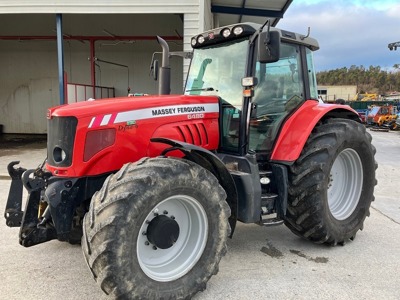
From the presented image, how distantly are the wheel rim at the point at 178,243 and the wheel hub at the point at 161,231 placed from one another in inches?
0.7

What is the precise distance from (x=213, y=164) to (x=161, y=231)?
706mm

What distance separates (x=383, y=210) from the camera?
545cm

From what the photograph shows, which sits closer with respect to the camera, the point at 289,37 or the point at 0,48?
the point at 289,37

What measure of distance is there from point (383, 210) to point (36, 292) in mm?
4725

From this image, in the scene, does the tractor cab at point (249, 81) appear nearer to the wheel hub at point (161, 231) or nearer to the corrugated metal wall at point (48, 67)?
the wheel hub at point (161, 231)

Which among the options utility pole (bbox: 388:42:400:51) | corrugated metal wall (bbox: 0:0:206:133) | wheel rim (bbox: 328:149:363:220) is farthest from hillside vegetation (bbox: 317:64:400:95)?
wheel rim (bbox: 328:149:363:220)

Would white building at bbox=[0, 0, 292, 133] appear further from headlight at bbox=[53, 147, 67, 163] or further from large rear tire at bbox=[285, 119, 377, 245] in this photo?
headlight at bbox=[53, 147, 67, 163]

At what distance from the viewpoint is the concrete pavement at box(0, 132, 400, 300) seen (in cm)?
296

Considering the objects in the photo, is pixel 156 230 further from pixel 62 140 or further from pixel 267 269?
pixel 267 269

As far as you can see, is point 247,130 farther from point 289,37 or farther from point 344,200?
point 344,200

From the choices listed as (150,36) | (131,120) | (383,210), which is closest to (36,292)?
(131,120)

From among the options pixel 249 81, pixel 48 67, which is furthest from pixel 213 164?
pixel 48 67

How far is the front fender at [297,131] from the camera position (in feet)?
11.7

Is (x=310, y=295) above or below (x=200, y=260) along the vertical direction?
below
